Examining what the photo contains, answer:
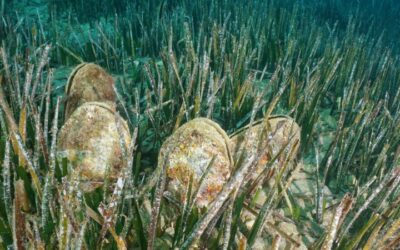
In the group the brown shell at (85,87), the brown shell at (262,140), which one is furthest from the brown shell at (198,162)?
the brown shell at (85,87)

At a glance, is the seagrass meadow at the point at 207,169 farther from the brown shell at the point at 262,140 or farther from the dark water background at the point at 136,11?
the dark water background at the point at 136,11

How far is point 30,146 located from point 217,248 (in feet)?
4.33

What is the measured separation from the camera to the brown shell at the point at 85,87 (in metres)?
2.30

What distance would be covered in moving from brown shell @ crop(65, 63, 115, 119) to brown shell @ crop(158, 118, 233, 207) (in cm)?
86

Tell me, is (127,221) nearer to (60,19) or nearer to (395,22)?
(60,19)

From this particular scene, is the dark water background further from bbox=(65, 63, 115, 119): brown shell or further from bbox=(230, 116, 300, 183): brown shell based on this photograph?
bbox=(230, 116, 300, 183): brown shell

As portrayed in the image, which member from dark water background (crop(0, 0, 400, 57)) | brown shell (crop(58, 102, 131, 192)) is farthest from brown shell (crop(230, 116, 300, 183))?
dark water background (crop(0, 0, 400, 57))

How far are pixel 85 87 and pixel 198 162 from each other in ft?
3.46

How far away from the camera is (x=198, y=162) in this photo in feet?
5.73

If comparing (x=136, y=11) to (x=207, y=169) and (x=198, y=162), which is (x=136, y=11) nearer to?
(x=198, y=162)

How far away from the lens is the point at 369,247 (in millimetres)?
1384

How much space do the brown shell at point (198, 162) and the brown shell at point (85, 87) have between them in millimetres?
862

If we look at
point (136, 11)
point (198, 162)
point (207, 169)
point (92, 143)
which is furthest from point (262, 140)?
point (136, 11)

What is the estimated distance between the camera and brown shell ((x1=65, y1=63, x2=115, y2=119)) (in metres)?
2.30
